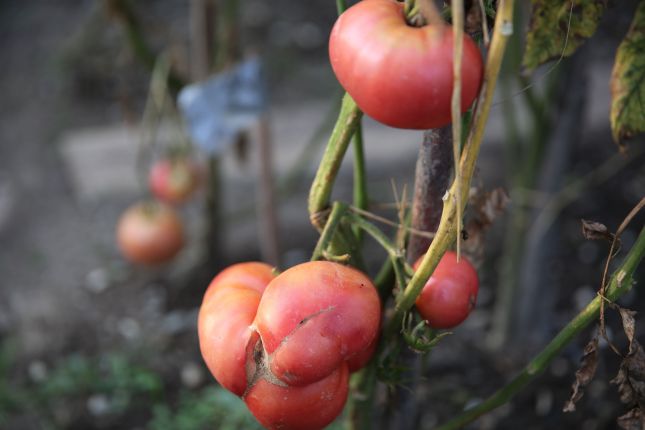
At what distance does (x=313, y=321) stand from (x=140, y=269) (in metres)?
1.43

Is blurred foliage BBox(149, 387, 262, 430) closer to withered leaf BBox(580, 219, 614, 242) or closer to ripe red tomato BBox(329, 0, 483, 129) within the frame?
withered leaf BBox(580, 219, 614, 242)

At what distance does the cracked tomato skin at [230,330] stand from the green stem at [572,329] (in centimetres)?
27

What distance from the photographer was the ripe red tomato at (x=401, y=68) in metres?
0.43

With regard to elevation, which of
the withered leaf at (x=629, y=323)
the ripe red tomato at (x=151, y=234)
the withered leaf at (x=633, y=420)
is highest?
the withered leaf at (x=629, y=323)

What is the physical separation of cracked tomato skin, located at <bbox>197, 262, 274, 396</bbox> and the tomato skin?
0.8 inches

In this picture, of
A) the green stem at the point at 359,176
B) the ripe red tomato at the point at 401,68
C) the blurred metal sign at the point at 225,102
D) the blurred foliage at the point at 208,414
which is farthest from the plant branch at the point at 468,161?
the blurred metal sign at the point at 225,102

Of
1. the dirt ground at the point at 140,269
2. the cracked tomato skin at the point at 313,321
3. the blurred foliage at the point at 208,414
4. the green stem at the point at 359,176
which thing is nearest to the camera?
the cracked tomato skin at the point at 313,321

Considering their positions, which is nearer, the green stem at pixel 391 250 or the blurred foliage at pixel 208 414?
the green stem at pixel 391 250

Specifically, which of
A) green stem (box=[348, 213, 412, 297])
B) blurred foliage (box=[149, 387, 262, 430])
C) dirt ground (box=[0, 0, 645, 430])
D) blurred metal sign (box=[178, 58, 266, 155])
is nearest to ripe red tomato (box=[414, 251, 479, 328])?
green stem (box=[348, 213, 412, 297])

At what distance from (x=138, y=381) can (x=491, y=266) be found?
83 cm

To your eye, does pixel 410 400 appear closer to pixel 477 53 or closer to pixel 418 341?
pixel 418 341

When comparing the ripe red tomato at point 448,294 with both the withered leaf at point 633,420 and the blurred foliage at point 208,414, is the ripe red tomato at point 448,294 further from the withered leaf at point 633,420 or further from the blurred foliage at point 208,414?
the blurred foliage at point 208,414

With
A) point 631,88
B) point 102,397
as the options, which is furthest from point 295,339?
point 102,397

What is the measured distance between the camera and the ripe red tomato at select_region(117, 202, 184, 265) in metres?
1.58
